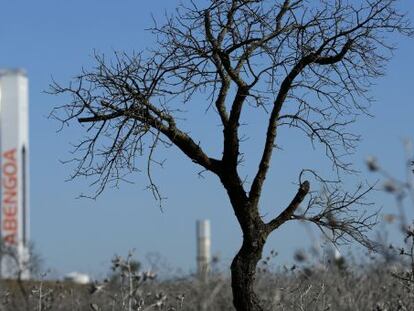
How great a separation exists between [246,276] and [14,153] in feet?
172

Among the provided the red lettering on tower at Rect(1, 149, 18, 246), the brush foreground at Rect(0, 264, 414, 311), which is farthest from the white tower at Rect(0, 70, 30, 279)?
the brush foreground at Rect(0, 264, 414, 311)

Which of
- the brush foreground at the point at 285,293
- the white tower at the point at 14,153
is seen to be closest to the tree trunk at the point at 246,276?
the brush foreground at the point at 285,293

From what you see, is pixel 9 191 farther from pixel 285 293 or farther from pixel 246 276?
pixel 246 276

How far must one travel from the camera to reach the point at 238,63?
11789 mm

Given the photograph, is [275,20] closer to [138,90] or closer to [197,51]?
[197,51]

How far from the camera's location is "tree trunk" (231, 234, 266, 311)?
37.3 ft

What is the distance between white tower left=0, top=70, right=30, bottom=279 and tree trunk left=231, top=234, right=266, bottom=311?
48.5 m

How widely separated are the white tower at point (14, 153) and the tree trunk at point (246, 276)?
48488 millimetres

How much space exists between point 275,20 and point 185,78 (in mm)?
1218

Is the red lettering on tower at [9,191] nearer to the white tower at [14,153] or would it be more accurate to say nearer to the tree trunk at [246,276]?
the white tower at [14,153]

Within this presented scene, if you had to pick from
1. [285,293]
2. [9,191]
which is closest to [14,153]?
[9,191]

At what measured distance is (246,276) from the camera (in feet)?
37.4

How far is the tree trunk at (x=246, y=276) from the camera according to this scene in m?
11.4

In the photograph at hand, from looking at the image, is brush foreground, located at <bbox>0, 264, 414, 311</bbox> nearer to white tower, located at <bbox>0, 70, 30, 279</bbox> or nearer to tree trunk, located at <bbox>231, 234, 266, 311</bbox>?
tree trunk, located at <bbox>231, 234, 266, 311</bbox>
